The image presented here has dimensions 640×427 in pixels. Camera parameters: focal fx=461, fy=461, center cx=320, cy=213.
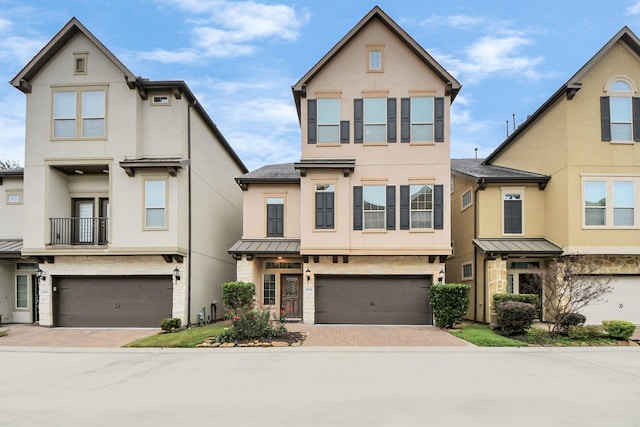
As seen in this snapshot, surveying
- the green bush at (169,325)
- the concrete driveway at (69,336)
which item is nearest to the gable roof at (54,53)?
the green bush at (169,325)

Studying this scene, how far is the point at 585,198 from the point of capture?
17.9 metres

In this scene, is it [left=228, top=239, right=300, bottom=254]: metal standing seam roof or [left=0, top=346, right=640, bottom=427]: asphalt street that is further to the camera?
[left=228, top=239, right=300, bottom=254]: metal standing seam roof

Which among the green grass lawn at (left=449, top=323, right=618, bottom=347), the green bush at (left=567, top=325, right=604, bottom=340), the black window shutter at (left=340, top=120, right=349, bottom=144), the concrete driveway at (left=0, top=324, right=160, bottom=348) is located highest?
the black window shutter at (left=340, top=120, right=349, bottom=144)

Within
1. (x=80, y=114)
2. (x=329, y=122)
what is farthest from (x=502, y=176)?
(x=80, y=114)

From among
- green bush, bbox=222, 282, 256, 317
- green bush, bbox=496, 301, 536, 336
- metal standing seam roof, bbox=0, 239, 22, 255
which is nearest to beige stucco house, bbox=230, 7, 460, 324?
green bush, bbox=222, 282, 256, 317

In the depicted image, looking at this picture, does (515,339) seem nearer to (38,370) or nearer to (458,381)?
(458,381)

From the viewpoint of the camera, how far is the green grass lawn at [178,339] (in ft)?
47.6

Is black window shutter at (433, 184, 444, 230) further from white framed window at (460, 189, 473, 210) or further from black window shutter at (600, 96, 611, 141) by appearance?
black window shutter at (600, 96, 611, 141)

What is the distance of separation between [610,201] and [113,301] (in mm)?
20001

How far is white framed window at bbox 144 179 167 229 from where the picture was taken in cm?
1791

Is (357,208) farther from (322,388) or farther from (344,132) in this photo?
(322,388)

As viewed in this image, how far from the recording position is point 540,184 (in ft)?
63.9

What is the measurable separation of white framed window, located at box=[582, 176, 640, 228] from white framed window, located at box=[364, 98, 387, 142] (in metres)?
8.09

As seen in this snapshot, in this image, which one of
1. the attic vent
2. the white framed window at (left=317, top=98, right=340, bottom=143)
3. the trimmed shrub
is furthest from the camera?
the white framed window at (left=317, top=98, right=340, bottom=143)
